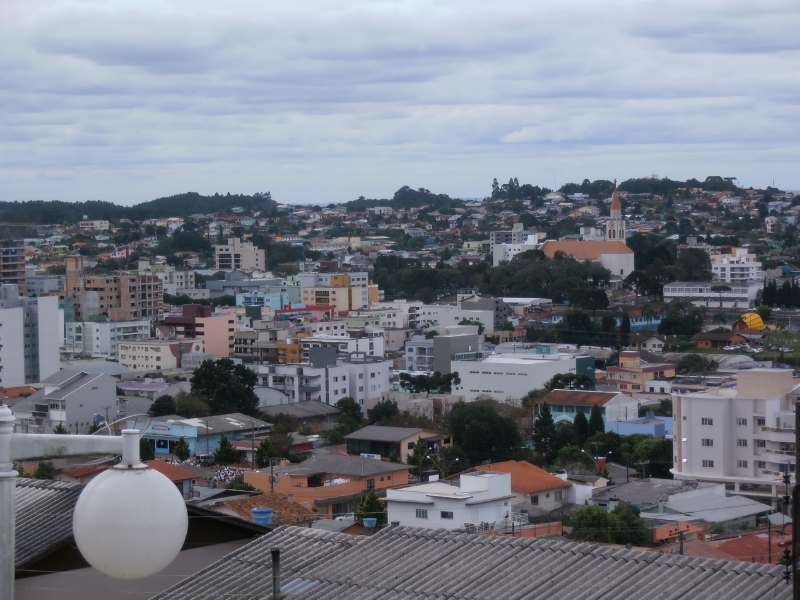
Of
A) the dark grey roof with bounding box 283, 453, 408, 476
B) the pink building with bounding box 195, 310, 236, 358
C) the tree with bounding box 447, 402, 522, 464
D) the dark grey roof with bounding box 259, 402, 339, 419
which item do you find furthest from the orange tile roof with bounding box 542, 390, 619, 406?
the pink building with bounding box 195, 310, 236, 358

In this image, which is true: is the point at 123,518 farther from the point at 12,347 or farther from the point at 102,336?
the point at 102,336

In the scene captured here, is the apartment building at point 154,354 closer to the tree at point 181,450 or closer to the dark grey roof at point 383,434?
the dark grey roof at point 383,434

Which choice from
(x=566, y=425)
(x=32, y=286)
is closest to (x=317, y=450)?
(x=566, y=425)

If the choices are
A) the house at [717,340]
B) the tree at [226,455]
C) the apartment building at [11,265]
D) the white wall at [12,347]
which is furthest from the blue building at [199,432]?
the apartment building at [11,265]

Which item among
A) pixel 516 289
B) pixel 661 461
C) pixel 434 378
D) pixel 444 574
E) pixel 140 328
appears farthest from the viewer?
pixel 516 289

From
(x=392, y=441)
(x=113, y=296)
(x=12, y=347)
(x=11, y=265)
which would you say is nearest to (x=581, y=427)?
(x=392, y=441)

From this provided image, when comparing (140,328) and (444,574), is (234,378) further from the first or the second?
(444,574)

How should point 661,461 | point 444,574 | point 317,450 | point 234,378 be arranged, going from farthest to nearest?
point 234,378, point 317,450, point 661,461, point 444,574
